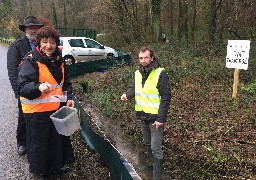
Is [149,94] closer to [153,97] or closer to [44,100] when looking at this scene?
[153,97]

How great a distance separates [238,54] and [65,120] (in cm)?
567

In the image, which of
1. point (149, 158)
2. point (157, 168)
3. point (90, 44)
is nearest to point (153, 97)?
point (157, 168)

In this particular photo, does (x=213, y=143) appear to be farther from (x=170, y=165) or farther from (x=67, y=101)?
(x=67, y=101)

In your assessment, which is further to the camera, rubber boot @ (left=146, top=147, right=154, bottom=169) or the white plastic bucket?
rubber boot @ (left=146, top=147, right=154, bottom=169)

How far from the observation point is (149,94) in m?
4.77

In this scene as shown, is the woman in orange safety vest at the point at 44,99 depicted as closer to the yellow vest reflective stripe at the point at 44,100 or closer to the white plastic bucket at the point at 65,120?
the yellow vest reflective stripe at the point at 44,100

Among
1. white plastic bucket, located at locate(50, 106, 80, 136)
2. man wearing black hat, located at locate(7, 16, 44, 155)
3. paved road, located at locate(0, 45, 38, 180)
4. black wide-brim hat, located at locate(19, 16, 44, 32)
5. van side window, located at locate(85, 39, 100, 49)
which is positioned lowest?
paved road, located at locate(0, 45, 38, 180)

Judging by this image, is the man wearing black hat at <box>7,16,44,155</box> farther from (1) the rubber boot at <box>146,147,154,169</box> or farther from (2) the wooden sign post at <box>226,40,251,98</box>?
(2) the wooden sign post at <box>226,40,251,98</box>

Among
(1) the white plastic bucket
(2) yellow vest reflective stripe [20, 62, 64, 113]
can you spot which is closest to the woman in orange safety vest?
(2) yellow vest reflective stripe [20, 62, 64, 113]

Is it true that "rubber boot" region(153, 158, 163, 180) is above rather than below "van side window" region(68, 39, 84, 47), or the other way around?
below

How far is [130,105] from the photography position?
8852 mm

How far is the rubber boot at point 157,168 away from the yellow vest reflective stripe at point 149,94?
766 mm

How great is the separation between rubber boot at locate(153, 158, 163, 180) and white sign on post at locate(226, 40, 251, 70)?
4376 mm

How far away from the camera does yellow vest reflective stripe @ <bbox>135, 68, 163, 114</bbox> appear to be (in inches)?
184
